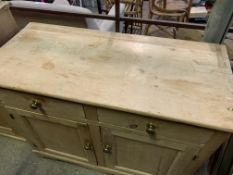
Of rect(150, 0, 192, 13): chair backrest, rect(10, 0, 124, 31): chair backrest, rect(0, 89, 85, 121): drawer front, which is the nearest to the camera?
rect(0, 89, 85, 121): drawer front

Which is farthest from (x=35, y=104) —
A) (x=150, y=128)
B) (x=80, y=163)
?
(x=80, y=163)

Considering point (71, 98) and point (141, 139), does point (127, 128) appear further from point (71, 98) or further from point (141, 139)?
point (71, 98)

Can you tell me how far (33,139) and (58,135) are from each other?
228mm

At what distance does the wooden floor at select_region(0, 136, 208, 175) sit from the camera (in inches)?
52.0

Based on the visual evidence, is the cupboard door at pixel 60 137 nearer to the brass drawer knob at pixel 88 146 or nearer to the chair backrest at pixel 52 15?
the brass drawer knob at pixel 88 146

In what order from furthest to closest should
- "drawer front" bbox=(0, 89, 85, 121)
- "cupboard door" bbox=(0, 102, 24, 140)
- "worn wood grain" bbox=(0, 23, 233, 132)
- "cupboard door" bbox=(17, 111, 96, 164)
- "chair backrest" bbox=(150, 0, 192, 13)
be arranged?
1. "chair backrest" bbox=(150, 0, 192, 13)
2. "cupboard door" bbox=(0, 102, 24, 140)
3. "cupboard door" bbox=(17, 111, 96, 164)
4. "drawer front" bbox=(0, 89, 85, 121)
5. "worn wood grain" bbox=(0, 23, 233, 132)

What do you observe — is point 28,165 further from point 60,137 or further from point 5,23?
point 5,23

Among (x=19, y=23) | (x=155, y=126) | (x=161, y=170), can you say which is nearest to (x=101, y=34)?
(x=155, y=126)

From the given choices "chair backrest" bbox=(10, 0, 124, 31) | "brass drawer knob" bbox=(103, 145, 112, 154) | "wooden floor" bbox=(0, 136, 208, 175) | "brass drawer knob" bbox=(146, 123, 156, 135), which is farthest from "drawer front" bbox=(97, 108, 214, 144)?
"chair backrest" bbox=(10, 0, 124, 31)

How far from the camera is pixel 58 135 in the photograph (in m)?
1.07

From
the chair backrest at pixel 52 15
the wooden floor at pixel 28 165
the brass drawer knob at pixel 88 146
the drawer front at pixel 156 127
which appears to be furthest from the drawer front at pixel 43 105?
the chair backrest at pixel 52 15

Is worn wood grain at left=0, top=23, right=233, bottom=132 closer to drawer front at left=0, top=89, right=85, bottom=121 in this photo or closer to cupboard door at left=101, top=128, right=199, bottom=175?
drawer front at left=0, top=89, right=85, bottom=121

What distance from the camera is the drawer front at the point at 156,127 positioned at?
2.26 ft

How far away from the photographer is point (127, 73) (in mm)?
811
